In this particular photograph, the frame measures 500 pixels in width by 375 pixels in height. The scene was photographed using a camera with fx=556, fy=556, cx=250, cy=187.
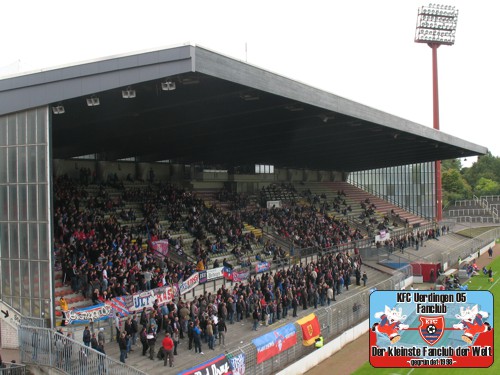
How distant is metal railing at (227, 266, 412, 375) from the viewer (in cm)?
1650

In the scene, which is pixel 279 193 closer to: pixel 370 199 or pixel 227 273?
pixel 370 199

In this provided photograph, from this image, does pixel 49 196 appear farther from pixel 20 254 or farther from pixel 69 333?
pixel 69 333

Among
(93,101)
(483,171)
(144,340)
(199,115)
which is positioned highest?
(483,171)

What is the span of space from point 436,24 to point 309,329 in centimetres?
6335

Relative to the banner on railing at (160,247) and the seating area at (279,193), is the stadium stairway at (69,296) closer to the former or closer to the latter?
the banner on railing at (160,247)

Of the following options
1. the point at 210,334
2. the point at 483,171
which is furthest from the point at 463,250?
the point at 483,171

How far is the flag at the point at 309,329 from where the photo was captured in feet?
64.3

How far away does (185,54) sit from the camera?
16.1m

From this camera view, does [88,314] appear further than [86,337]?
Yes

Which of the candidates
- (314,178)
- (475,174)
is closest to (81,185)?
(314,178)

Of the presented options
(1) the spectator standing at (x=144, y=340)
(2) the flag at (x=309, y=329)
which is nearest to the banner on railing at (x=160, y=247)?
(1) the spectator standing at (x=144, y=340)

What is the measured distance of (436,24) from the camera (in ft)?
240

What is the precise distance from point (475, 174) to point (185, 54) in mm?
121868

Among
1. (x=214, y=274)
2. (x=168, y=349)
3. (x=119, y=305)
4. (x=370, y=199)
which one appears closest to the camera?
(x=168, y=349)
